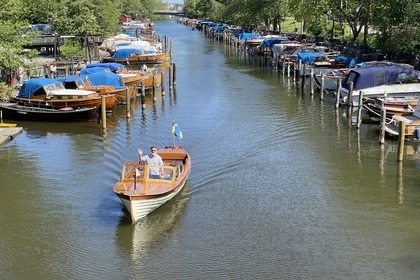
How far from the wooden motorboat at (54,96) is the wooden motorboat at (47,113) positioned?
1.08 feet

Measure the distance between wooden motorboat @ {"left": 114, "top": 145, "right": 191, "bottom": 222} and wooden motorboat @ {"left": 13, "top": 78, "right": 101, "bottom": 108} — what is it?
15.3 metres

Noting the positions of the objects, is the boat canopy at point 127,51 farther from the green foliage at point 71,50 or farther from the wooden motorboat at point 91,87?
the wooden motorboat at point 91,87

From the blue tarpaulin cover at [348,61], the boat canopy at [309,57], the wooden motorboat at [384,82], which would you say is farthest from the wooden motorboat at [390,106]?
the boat canopy at [309,57]

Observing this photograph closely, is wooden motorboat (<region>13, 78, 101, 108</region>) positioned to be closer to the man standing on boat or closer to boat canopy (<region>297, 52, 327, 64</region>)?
the man standing on boat

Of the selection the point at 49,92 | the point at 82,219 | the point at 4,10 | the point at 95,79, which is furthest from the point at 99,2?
the point at 82,219

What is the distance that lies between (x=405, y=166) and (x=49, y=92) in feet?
74.4

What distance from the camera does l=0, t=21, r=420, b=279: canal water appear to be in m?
20.1

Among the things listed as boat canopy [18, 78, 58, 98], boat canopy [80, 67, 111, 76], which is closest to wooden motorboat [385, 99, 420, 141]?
boat canopy [18, 78, 58, 98]

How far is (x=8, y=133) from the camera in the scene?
36625 mm

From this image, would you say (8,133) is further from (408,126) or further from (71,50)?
(71,50)

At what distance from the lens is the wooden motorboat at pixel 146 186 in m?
22.8

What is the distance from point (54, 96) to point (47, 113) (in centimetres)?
131

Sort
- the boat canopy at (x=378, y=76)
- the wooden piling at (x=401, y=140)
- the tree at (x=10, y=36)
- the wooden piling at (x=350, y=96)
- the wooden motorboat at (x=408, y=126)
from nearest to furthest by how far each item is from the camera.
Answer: the wooden piling at (x=401, y=140) < the wooden motorboat at (x=408, y=126) < the tree at (x=10, y=36) < the wooden piling at (x=350, y=96) < the boat canopy at (x=378, y=76)

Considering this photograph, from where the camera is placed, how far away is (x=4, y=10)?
3488 centimetres
